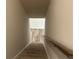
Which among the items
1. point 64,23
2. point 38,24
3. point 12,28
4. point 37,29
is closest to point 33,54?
point 12,28

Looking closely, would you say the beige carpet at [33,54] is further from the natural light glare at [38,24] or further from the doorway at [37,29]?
the natural light glare at [38,24]

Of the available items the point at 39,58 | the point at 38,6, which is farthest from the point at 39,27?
the point at 39,58

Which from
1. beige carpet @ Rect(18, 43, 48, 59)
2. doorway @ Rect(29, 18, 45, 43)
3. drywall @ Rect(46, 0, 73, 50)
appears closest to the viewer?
drywall @ Rect(46, 0, 73, 50)

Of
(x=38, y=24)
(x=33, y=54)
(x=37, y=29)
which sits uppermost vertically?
(x=38, y=24)

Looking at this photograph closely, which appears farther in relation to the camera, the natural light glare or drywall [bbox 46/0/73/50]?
the natural light glare

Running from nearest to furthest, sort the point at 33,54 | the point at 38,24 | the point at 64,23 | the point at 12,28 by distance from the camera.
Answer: the point at 64,23
the point at 12,28
the point at 33,54
the point at 38,24

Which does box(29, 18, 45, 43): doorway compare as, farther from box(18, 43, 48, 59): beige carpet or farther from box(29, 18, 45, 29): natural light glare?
box(18, 43, 48, 59): beige carpet

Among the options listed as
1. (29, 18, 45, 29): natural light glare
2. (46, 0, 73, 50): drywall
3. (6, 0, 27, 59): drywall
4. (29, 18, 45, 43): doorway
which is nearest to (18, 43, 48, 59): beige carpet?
Result: (6, 0, 27, 59): drywall

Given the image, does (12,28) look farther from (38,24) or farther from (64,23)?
(38,24)
